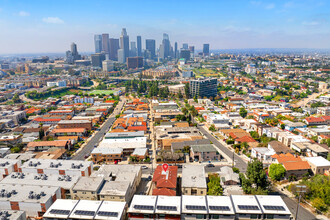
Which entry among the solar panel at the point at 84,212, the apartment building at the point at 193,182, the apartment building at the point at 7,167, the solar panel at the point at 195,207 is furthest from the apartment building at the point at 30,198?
the solar panel at the point at 195,207

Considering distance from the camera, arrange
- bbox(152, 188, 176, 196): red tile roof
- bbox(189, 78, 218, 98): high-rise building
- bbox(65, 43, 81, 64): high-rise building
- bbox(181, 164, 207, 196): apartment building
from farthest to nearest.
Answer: bbox(65, 43, 81, 64): high-rise building < bbox(189, 78, 218, 98): high-rise building < bbox(181, 164, 207, 196): apartment building < bbox(152, 188, 176, 196): red tile roof

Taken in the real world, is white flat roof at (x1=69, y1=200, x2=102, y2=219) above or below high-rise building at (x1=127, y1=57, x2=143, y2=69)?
below

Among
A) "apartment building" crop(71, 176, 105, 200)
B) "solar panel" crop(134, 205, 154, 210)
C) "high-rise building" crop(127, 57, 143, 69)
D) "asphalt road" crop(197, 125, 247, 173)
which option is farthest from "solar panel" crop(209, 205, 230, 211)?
"high-rise building" crop(127, 57, 143, 69)

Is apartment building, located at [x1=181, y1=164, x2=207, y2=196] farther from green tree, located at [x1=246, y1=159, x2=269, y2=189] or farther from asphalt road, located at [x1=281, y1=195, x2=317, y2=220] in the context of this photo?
asphalt road, located at [x1=281, y1=195, x2=317, y2=220]

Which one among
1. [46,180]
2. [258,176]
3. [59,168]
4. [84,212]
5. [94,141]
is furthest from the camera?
[94,141]

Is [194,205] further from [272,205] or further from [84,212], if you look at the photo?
[84,212]

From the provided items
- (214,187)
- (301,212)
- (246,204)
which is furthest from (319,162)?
(214,187)
